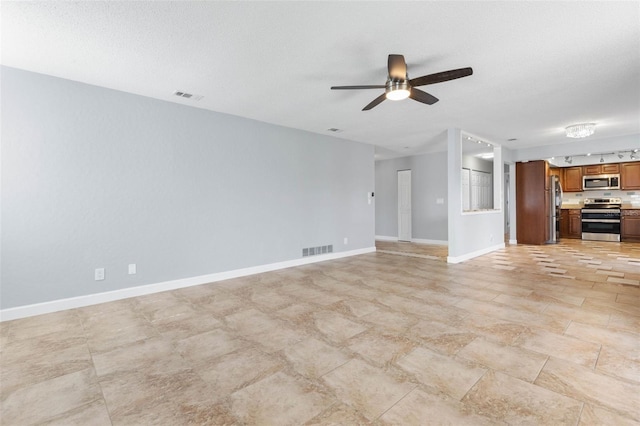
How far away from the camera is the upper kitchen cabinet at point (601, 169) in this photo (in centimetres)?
824

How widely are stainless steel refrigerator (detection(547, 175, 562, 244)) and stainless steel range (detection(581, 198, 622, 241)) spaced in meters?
0.90

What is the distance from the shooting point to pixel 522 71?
3.30m

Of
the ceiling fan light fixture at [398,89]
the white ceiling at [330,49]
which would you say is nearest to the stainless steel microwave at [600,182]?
the white ceiling at [330,49]

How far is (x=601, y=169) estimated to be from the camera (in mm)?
8461

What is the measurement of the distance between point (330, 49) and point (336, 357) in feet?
8.79

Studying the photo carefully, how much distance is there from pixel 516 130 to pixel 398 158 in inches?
145

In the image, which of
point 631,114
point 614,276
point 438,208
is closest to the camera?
point 614,276

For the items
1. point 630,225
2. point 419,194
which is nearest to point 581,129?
point 419,194

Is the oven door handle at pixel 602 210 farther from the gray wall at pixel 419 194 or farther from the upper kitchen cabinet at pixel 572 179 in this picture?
the gray wall at pixel 419 194

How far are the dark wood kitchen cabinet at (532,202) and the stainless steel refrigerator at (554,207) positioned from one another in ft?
0.69

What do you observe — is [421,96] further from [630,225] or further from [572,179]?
[630,225]

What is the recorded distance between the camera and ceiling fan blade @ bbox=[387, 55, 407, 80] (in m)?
2.64

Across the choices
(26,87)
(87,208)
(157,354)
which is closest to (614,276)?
(157,354)

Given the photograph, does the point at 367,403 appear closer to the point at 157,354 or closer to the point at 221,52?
the point at 157,354
